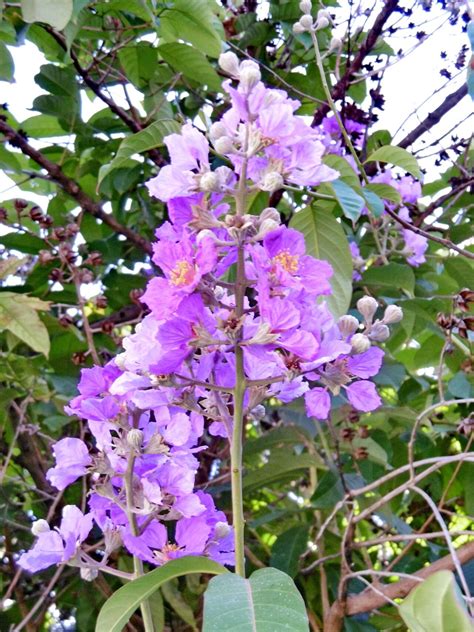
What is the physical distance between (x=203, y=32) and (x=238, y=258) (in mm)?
751

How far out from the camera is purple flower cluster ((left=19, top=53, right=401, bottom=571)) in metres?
0.63

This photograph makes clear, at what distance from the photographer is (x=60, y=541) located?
0.70m

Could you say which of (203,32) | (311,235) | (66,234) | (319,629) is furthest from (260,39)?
(319,629)

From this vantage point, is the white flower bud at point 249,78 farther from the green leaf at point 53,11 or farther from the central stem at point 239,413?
→ the green leaf at point 53,11

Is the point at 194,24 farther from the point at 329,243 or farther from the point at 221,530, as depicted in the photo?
the point at 221,530

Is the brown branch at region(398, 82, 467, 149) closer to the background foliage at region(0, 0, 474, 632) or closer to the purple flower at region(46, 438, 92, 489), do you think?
the background foliage at region(0, 0, 474, 632)

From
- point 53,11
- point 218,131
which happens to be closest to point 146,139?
point 53,11

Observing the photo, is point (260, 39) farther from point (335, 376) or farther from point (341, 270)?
point (335, 376)

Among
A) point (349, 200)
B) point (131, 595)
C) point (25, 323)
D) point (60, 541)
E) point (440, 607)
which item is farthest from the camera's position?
point (25, 323)

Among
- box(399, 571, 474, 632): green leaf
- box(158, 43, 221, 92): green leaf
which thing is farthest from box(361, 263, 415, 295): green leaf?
box(399, 571, 474, 632): green leaf

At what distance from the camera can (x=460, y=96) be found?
1548 mm

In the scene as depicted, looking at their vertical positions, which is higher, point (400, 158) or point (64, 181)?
point (64, 181)

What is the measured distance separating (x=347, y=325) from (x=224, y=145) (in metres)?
0.17

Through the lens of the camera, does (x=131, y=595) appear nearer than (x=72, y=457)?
Yes
